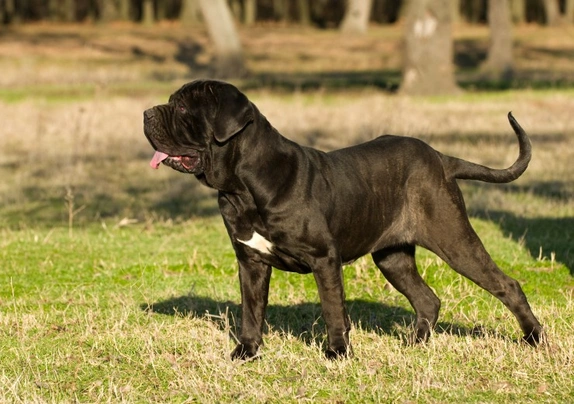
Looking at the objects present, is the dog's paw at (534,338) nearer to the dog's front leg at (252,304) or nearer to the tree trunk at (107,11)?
the dog's front leg at (252,304)

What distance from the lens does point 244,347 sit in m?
7.70

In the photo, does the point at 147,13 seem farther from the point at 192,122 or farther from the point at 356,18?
the point at 192,122

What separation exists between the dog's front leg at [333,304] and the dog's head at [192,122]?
992 mm

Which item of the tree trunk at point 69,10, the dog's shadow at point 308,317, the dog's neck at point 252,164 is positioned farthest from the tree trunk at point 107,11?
the dog's neck at point 252,164

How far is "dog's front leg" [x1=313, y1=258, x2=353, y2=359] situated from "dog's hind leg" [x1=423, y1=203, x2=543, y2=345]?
88cm

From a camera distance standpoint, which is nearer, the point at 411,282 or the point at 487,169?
the point at 487,169

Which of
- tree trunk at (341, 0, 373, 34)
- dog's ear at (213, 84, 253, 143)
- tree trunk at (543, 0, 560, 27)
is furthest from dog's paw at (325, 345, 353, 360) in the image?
tree trunk at (543, 0, 560, 27)

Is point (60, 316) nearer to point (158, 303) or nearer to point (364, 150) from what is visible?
point (158, 303)

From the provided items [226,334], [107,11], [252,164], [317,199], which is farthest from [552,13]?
[252,164]

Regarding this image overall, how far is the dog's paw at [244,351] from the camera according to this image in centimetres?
763

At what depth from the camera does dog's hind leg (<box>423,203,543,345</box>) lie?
25.4ft

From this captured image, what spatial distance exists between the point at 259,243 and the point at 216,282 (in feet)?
11.1

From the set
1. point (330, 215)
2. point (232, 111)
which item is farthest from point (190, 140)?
point (330, 215)

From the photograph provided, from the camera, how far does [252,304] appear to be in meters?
7.69
